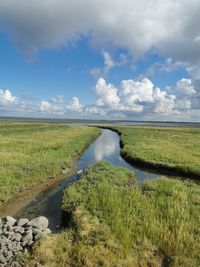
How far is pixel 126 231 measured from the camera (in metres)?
11.9

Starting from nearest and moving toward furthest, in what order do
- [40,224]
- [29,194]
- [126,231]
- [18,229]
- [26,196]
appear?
[126,231] → [18,229] → [40,224] → [26,196] → [29,194]

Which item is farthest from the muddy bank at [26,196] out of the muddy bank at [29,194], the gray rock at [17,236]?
the gray rock at [17,236]

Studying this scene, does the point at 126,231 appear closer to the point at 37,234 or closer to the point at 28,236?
the point at 37,234

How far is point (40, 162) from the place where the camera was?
28234 mm

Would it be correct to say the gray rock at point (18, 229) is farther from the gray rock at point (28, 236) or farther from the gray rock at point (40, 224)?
the gray rock at point (40, 224)

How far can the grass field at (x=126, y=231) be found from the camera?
1031 cm

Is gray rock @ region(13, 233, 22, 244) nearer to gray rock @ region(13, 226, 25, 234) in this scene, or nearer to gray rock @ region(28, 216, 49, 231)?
gray rock @ region(13, 226, 25, 234)

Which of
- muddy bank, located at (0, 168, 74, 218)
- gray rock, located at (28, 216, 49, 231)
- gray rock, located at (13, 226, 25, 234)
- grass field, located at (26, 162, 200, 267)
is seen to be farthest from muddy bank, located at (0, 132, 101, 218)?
gray rock, located at (13, 226, 25, 234)

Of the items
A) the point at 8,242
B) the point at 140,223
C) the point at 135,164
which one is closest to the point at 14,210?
the point at 8,242

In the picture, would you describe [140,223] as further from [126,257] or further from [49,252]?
[49,252]

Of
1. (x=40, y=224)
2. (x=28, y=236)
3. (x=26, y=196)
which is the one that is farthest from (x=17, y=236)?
(x=26, y=196)

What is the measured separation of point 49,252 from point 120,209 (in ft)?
16.3

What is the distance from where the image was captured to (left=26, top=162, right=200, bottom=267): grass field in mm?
10312

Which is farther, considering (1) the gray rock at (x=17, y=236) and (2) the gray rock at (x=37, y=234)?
(2) the gray rock at (x=37, y=234)
